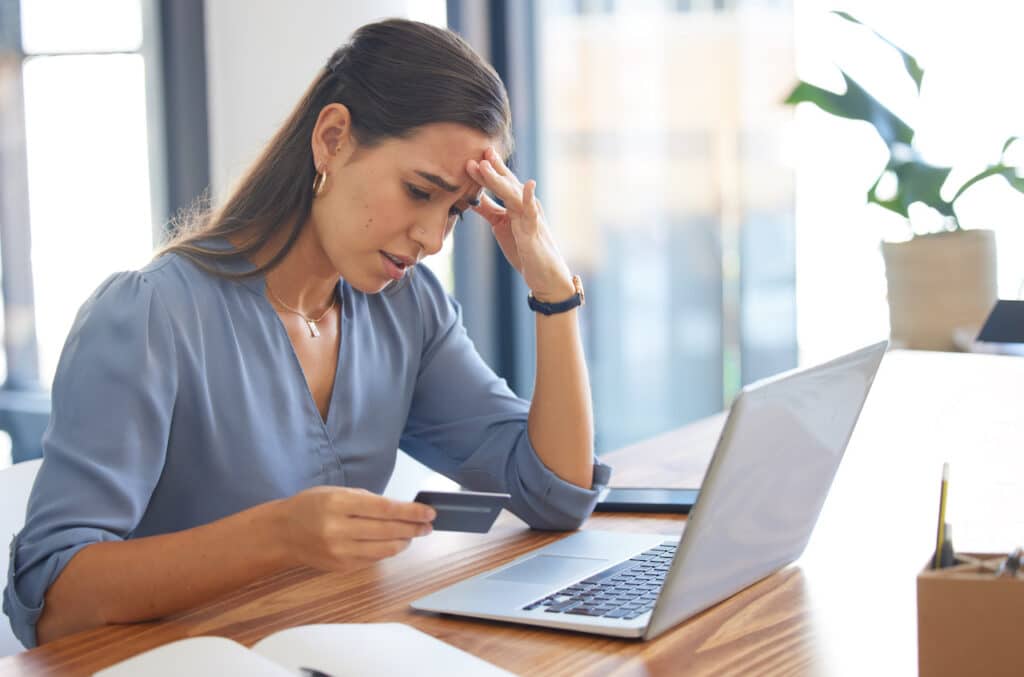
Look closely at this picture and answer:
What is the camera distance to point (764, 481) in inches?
34.6

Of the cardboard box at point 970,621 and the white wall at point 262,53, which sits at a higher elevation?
the white wall at point 262,53

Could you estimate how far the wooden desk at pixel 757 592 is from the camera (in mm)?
840

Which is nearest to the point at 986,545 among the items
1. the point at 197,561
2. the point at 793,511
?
the point at 793,511

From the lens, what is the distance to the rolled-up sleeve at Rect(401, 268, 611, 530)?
1.42 metres

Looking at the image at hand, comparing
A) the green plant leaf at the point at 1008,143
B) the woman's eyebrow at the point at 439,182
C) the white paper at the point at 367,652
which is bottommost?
the white paper at the point at 367,652

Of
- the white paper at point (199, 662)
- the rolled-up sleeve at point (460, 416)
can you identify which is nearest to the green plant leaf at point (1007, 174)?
the rolled-up sleeve at point (460, 416)

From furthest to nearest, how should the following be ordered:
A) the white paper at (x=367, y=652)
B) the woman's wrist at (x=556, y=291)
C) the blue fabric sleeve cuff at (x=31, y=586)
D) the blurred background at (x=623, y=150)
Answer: the blurred background at (x=623, y=150), the woman's wrist at (x=556, y=291), the blue fabric sleeve cuff at (x=31, y=586), the white paper at (x=367, y=652)

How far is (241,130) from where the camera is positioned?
3018 mm

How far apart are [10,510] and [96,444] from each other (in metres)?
0.20

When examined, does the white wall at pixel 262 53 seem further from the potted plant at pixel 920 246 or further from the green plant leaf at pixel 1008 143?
the green plant leaf at pixel 1008 143

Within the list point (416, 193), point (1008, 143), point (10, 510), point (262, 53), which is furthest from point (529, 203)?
point (262, 53)

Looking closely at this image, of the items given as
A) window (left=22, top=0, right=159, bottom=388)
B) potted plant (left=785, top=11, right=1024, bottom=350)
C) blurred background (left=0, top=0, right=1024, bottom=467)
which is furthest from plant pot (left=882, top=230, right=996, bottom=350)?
window (left=22, top=0, right=159, bottom=388)

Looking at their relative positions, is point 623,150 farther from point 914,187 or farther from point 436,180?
point 436,180

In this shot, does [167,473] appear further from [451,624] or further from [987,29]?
[987,29]
